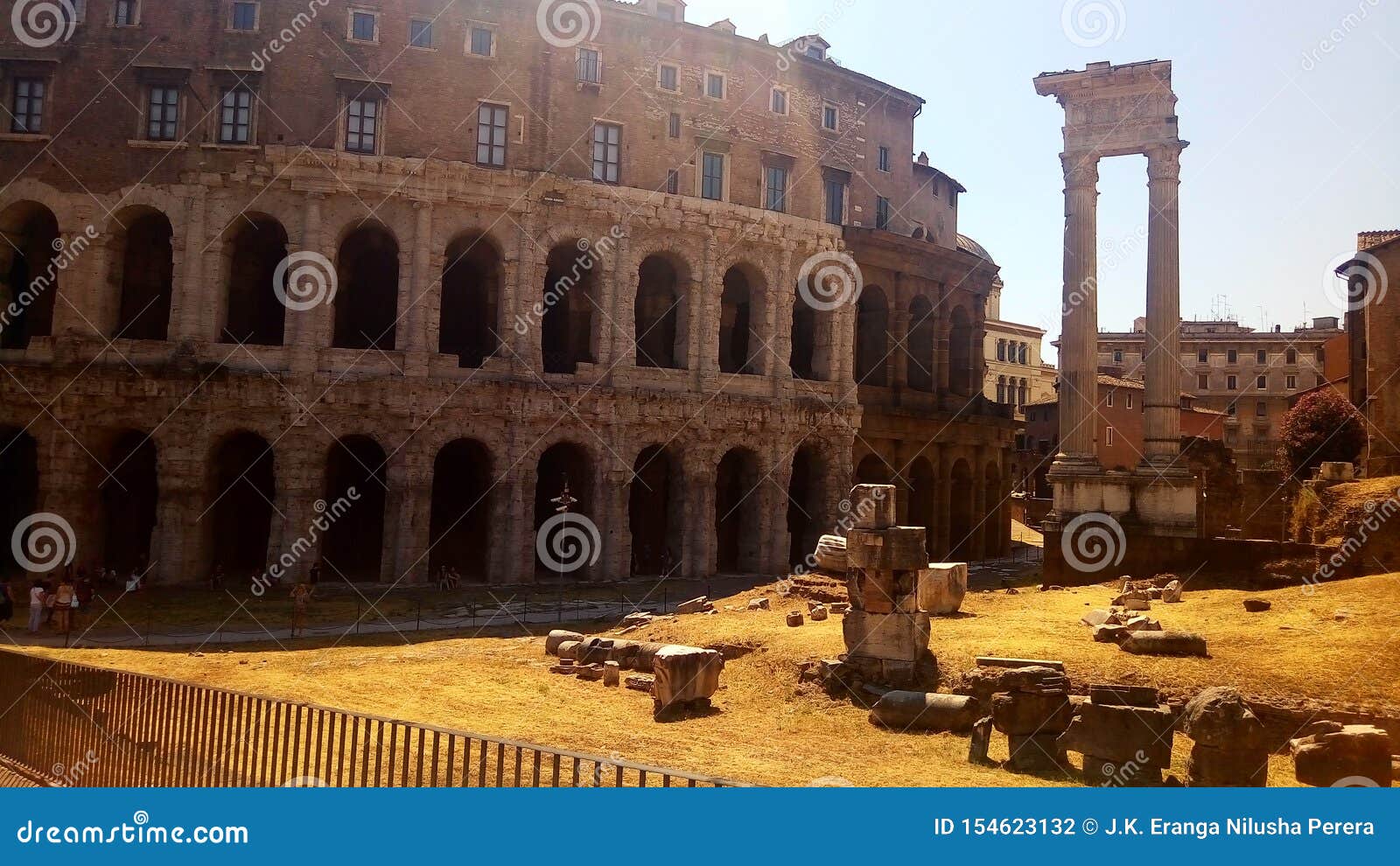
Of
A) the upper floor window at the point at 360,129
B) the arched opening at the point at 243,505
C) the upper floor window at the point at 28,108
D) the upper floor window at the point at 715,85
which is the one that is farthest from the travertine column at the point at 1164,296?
the upper floor window at the point at 28,108

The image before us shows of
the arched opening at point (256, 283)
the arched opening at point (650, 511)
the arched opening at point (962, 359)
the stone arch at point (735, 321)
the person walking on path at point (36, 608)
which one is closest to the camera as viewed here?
the person walking on path at point (36, 608)

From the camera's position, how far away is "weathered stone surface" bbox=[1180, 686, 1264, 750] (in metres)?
11.0

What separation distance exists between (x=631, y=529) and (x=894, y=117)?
829 inches

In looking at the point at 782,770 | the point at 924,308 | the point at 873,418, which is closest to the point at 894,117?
the point at 924,308

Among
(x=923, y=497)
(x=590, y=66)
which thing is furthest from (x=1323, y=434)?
(x=590, y=66)

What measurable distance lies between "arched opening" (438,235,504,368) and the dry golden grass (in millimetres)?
14477

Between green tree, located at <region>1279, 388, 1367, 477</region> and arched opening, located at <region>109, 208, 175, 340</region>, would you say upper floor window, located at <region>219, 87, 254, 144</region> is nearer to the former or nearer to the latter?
arched opening, located at <region>109, 208, 175, 340</region>

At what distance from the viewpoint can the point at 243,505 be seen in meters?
32.1

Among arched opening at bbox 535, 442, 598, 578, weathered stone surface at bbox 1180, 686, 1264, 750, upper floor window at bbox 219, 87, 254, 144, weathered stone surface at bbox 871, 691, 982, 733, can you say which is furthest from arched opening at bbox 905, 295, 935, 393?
weathered stone surface at bbox 1180, 686, 1264, 750

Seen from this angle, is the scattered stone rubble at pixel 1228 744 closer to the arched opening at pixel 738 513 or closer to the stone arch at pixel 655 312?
the arched opening at pixel 738 513

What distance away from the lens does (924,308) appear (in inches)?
1612

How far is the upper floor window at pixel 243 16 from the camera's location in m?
30.5

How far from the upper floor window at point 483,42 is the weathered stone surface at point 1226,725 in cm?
2908

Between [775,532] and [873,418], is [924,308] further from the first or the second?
[775,532]
